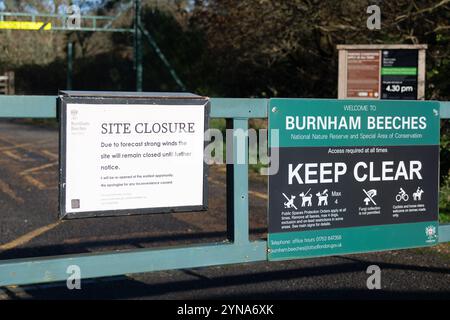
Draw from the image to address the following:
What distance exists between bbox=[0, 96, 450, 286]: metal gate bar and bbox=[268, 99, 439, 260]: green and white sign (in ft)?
0.55

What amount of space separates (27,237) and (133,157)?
4.17 metres

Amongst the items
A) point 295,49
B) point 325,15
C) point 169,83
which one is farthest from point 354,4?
point 169,83

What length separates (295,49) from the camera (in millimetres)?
19234

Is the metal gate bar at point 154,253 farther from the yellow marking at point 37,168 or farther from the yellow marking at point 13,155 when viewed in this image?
the yellow marking at point 13,155

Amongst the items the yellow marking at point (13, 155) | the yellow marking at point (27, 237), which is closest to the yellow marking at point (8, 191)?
the yellow marking at point (27, 237)

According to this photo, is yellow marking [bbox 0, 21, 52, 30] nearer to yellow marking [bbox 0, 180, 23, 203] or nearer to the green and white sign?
yellow marking [bbox 0, 180, 23, 203]

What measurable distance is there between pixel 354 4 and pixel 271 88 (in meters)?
6.03

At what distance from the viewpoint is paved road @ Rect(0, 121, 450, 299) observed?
5555mm

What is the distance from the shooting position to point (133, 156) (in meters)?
3.98

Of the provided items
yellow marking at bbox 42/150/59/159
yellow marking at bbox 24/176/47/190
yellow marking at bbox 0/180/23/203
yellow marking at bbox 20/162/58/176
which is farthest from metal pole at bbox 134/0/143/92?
yellow marking at bbox 0/180/23/203

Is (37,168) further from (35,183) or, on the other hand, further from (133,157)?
(133,157)

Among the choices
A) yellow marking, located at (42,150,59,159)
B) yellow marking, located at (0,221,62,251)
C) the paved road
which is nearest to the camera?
the paved road

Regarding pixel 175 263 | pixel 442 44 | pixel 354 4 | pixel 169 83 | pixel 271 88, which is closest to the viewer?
pixel 175 263

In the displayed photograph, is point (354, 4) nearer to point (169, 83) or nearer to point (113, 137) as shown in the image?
point (113, 137)
